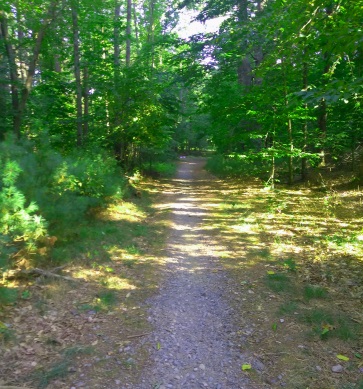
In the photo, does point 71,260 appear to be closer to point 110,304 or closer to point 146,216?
point 110,304

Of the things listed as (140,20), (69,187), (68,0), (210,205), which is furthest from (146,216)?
(140,20)

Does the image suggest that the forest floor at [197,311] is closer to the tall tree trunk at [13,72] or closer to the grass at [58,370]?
the grass at [58,370]

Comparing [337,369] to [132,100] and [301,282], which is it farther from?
[132,100]

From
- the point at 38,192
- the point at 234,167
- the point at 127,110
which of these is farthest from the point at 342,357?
the point at 234,167

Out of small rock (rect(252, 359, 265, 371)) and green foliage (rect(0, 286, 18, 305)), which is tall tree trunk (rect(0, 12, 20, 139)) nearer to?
green foliage (rect(0, 286, 18, 305))

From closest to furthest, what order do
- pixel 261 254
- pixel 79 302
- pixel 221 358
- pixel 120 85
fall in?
pixel 221 358
pixel 79 302
pixel 261 254
pixel 120 85

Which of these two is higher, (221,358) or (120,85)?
(120,85)

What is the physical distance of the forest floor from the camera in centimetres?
362

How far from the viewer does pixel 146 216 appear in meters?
10.3

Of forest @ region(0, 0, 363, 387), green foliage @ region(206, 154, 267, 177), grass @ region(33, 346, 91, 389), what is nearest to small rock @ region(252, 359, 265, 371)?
grass @ region(33, 346, 91, 389)

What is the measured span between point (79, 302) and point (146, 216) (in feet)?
17.6

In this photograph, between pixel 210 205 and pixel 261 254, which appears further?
pixel 210 205

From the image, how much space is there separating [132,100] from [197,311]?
33.7 feet

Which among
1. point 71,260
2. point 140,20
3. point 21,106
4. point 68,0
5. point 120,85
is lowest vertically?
point 71,260
